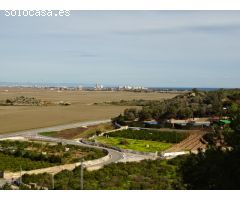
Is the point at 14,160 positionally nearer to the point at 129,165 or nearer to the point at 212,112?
the point at 129,165

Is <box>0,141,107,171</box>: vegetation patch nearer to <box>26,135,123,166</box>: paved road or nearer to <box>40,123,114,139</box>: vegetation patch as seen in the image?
<box>26,135,123,166</box>: paved road

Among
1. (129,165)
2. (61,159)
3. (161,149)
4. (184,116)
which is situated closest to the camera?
(129,165)

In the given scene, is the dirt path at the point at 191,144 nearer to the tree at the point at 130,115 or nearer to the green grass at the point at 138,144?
the green grass at the point at 138,144

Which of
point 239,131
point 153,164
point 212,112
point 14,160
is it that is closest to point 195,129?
point 212,112

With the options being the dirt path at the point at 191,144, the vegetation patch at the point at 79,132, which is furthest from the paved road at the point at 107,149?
the dirt path at the point at 191,144

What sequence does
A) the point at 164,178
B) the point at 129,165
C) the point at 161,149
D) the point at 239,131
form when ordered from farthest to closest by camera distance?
the point at 161,149
the point at 129,165
the point at 164,178
the point at 239,131
